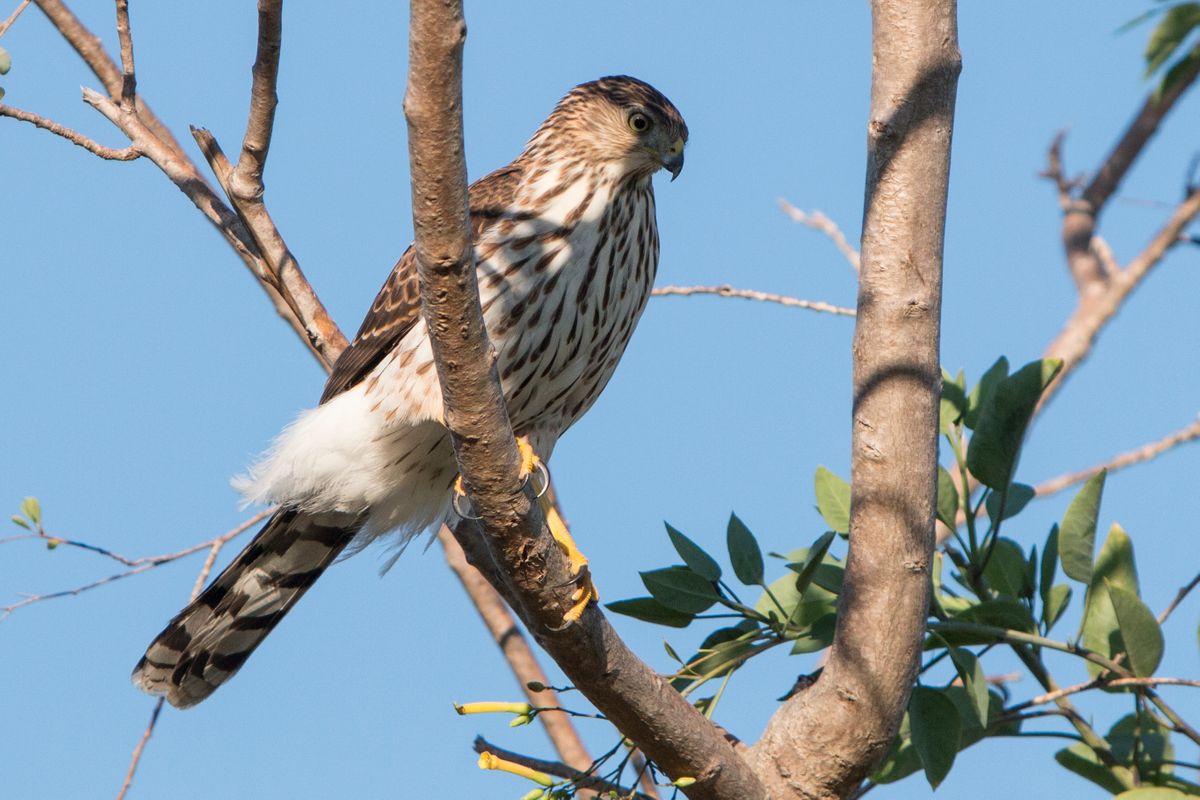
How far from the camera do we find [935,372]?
2.44 meters

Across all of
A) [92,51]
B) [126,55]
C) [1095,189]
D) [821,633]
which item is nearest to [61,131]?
[126,55]

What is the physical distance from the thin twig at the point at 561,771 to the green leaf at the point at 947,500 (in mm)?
884

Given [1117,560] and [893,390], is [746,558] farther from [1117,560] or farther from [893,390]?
[1117,560]

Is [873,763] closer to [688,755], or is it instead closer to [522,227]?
[688,755]

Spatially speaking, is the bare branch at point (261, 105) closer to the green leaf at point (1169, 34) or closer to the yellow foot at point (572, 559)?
the yellow foot at point (572, 559)

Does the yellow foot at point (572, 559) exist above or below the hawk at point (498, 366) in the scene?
below

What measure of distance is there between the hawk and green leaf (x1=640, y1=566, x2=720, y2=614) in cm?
76

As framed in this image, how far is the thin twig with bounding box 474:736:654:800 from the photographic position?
2.47 m

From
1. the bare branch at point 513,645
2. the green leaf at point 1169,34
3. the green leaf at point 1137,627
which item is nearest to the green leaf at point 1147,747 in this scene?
Result: the green leaf at point 1137,627

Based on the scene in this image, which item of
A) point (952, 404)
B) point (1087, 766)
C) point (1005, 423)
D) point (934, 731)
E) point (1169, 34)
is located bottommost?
point (1087, 766)

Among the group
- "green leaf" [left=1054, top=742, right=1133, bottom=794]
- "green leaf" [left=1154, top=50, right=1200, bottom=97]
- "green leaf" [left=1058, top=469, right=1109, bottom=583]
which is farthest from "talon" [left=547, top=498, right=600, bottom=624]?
Result: "green leaf" [left=1154, top=50, right=1200, bottom=97]

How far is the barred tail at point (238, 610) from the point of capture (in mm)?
3812

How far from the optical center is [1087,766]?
2.83 meters

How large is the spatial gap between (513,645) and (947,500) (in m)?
1.45
